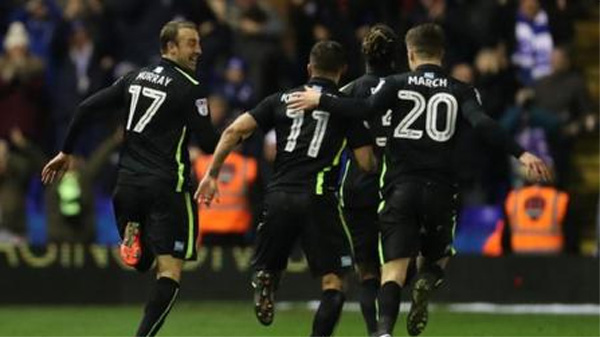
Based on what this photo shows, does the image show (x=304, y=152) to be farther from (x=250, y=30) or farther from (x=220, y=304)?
(x=250, y=30)

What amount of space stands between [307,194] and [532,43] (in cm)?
876

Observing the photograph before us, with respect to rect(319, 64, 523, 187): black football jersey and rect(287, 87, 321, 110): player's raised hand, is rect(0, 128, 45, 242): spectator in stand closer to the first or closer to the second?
rect(287, 87, 321, 110): player's raised hand

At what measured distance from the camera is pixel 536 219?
19.1 metres

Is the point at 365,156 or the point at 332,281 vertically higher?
the point at 365,156

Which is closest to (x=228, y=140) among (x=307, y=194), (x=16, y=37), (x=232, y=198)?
(x=307, y=194)

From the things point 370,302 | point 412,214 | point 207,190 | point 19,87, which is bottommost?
point 370,302

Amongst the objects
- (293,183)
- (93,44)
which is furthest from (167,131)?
(93,44)

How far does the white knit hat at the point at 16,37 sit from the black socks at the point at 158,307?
388 inches

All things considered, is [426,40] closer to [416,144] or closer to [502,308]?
[416,144]

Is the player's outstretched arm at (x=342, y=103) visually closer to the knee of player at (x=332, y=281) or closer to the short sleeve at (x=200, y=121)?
the short sleeve at (x=200, y=121)

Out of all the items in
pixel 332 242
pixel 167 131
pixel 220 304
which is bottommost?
pixel 220 304

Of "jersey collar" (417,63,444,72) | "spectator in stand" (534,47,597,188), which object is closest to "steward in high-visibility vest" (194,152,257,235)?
"spectator in stand" (534,47,597,188)

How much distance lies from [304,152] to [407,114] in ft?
2.46

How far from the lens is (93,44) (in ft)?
72.1
